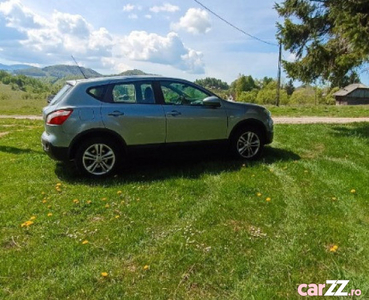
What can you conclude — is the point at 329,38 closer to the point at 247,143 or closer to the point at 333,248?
the point at 247,143

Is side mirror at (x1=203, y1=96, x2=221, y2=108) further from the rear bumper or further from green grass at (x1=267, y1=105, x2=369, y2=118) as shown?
green grass at (x1=267, y1=105, x2=369, y2=118)

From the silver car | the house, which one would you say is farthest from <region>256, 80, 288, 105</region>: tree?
the silver car

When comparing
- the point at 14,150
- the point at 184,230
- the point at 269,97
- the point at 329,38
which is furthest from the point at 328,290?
the point at 269,97

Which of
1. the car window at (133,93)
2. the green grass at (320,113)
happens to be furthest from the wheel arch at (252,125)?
the green grass at (320,113)

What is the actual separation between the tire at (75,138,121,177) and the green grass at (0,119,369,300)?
8.8 inches

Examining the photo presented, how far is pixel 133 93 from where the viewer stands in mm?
5887

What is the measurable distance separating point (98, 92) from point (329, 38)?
9.44 m

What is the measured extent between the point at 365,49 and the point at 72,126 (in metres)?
8.01

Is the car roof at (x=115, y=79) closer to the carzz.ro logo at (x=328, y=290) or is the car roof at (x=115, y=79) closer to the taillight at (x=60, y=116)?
the taillight at (x=60, y=116)

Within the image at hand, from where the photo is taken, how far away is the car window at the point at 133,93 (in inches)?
228

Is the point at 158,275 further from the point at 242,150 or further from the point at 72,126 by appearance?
the point at 242,150

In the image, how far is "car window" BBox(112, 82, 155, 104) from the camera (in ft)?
19.0

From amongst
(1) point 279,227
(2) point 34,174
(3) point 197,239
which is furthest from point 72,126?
(1) point 279,227

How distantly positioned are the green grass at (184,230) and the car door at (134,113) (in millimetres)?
693
